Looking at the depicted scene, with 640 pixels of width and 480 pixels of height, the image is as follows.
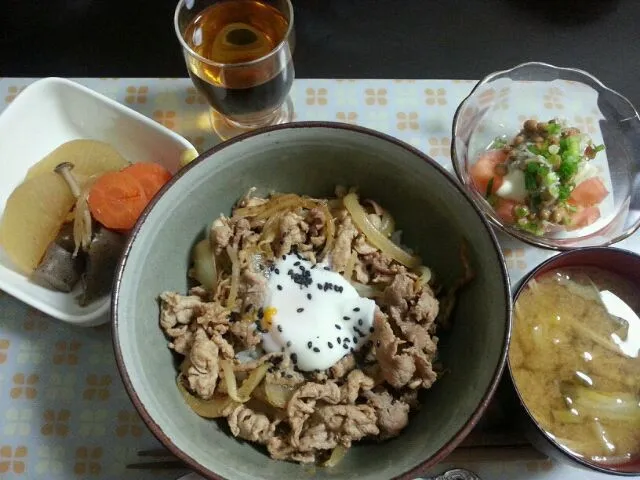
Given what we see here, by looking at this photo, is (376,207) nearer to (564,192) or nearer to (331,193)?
(331,193)

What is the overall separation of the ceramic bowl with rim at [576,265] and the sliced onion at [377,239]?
0.37m

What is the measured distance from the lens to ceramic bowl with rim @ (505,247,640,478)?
1745 millimetres

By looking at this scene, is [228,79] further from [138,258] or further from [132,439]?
[132,439]

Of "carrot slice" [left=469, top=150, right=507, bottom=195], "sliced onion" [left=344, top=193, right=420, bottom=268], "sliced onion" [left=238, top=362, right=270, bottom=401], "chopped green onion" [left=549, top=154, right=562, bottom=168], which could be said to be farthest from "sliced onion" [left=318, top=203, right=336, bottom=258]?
"chopped green onion" [left=549, top=154, right=562, bottom=168]

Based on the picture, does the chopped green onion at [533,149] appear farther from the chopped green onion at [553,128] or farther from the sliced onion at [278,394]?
the sliced onion at [278,394]

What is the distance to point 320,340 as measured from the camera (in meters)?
1.82

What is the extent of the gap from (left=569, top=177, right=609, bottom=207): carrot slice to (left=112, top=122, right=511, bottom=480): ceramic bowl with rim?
709mm

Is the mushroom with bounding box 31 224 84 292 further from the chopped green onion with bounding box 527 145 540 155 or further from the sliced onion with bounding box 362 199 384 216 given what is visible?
the chopped green onion with bounding box 527 145 540 155

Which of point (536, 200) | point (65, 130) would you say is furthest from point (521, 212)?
point (65, 130)

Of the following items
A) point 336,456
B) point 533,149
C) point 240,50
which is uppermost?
point 240,50

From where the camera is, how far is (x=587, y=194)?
2322 millimetres

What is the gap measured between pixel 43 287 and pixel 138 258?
620 millimetres

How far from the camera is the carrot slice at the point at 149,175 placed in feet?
7.00

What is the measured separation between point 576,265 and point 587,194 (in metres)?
0.38
